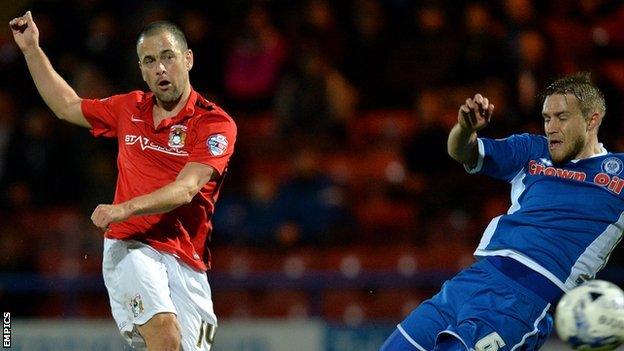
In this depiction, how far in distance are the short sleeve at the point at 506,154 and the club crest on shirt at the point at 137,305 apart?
72.4 inches

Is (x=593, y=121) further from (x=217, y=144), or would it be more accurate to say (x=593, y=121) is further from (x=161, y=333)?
(x=161, y=333)

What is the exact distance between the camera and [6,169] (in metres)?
10.7

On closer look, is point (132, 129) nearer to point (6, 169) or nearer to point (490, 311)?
point (490, 311)

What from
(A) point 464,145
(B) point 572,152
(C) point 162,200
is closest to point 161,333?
(C) point 162,200

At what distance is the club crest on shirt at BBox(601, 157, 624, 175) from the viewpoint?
560 centimetres

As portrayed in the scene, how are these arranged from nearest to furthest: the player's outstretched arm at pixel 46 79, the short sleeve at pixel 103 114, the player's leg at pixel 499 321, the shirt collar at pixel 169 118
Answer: the player's leg at pixel 499 321, the shirt collar at pixel 169 118, the short sleeve at pixel 103 114, the player's outstretched arm at pixel 46 79

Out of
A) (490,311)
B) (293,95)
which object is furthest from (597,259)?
(293,95)

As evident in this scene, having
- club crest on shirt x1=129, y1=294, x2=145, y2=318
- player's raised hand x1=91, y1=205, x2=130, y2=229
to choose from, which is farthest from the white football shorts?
player's raised hand x1=91, y1=205, x2=130, y2=229

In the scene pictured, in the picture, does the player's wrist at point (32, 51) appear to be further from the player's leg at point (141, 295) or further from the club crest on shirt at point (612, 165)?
the club crest on shirt at point (612, 165)

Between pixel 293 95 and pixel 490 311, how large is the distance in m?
5.56

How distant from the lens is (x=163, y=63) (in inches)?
226

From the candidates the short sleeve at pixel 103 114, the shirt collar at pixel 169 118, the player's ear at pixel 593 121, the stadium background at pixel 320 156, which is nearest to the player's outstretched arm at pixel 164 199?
the shirt collar at pixel 169 118

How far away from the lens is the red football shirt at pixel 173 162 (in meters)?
5.72

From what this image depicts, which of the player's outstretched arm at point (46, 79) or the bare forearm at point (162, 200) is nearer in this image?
the bare forearm at point (162, 200)
